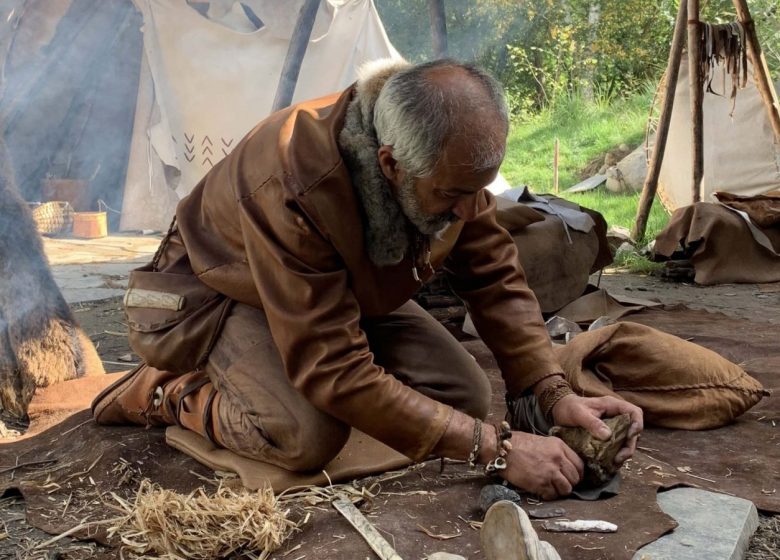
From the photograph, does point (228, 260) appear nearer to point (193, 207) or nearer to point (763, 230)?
point (193, 207)

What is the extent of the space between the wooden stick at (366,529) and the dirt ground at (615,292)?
196mm

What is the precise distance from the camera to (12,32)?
780cm

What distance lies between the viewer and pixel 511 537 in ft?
6.13

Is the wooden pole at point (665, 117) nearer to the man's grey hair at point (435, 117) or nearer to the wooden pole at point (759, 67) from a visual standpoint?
the wooden pole at point (759, 67)

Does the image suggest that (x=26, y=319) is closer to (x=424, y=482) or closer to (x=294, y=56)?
(x=424, y=482)

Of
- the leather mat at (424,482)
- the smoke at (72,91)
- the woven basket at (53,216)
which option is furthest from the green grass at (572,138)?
the leather mat at (424,482)

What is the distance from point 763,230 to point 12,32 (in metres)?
6.63

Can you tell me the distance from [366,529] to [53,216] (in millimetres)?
8599

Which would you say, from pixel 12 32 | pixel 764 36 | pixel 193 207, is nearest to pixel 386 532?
pixel 193 207

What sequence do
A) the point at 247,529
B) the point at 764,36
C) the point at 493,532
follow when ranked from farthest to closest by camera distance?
the point at 764,36
the point at 247,529
the point at 493,532

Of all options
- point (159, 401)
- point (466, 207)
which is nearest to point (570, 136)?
point (159, 401)

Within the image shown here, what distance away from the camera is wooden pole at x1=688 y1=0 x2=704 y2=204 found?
725 centimetres

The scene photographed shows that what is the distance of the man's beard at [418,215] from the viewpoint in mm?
2375

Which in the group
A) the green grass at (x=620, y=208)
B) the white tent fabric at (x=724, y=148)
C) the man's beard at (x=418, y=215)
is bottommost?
the green grass at (x=620, y=208)
